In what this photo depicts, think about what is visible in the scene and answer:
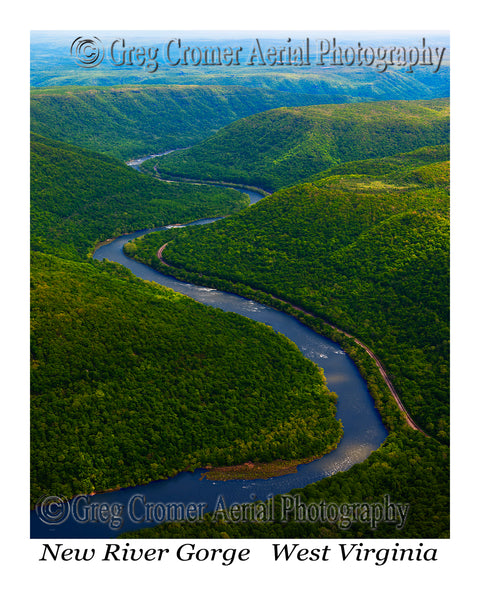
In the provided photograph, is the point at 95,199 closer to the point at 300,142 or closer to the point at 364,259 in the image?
the point at 364,259

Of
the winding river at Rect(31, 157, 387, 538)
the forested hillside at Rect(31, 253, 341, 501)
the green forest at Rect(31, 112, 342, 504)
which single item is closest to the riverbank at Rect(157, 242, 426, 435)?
the winding river at Rect(31, 157, 387, 538)

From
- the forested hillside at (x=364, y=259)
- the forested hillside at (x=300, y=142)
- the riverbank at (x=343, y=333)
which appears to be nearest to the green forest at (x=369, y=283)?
the forested hillside at (x=364, y=259)

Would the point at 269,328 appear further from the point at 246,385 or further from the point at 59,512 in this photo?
the point at 59,512

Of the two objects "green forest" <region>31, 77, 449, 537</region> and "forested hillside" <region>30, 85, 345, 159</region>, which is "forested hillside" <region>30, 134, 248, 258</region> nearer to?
"green forest" <region>31, 77, 449, 537</region>

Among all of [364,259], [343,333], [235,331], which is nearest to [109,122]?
[364,259]

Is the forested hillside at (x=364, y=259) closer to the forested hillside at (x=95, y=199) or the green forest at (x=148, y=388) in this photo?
the green forest at (x=148, y=388)
